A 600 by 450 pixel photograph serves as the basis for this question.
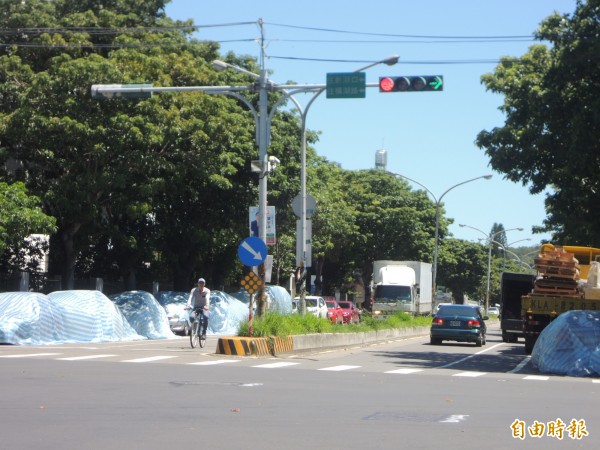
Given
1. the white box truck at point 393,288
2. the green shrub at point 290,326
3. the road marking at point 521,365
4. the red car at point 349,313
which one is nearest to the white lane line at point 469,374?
the road marking at point 521,365

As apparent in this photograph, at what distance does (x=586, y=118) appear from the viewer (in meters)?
24.1

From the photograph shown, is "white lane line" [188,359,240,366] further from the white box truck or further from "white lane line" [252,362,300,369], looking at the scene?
the white box truck

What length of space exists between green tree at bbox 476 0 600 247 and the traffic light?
213 inches

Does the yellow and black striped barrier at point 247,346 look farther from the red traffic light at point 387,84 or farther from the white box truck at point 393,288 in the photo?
the white box truck at point 393,288

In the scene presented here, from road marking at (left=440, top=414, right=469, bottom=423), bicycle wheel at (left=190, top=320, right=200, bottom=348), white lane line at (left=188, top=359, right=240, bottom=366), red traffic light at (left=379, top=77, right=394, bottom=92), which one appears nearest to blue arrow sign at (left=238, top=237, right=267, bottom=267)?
white lane line at (left=188, top=359, right=240, bottom=366)

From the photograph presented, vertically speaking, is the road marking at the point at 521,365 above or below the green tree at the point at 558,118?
below

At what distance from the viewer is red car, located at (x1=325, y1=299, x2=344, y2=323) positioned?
50.0 m

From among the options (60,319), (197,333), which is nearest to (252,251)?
(197,333)

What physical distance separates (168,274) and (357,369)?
26980 millimetres

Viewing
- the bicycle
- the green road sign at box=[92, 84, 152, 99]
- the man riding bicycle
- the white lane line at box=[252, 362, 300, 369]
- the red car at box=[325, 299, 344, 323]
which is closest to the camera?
the white lane line at box=[252, 362, 300, 369]

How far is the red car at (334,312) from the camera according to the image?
164 ft

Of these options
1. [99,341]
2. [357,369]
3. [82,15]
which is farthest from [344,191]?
[357,369]

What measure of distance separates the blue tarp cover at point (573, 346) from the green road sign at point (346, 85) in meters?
7.05

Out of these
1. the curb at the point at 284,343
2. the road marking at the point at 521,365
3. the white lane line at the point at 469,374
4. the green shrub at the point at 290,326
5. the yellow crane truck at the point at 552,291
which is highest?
the yellow crane truck at the point at 552,291
